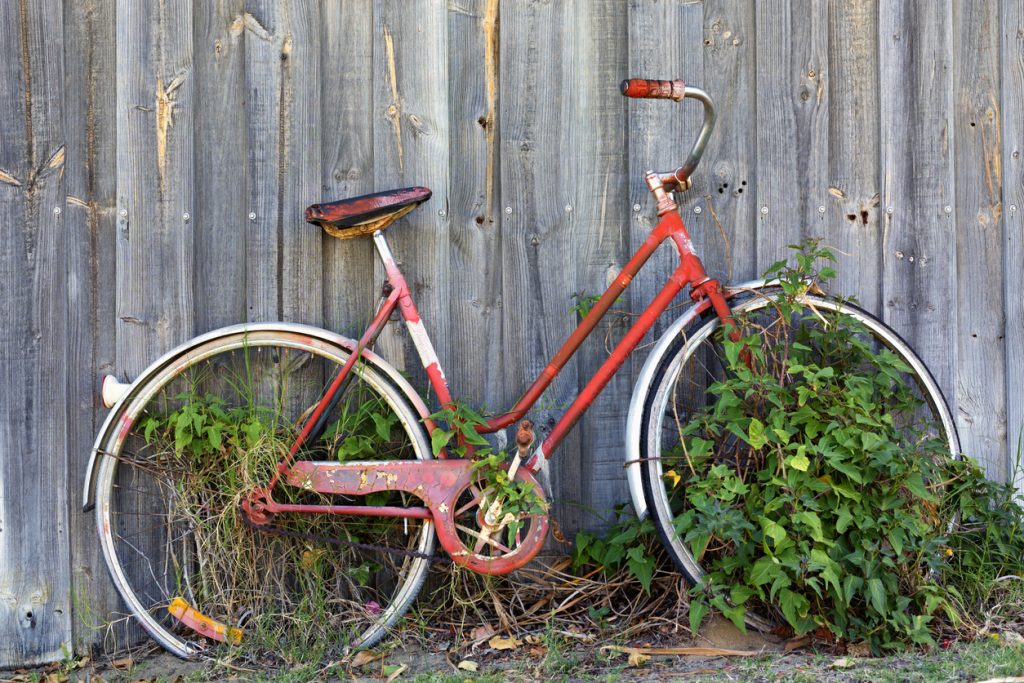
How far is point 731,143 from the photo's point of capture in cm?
291

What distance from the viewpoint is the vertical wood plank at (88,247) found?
2.74m

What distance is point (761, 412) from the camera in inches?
102

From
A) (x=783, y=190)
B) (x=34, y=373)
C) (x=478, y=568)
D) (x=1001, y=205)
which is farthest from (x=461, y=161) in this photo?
(x=1001, y=205)

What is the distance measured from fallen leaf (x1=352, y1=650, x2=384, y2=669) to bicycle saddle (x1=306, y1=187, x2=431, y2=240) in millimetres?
1207

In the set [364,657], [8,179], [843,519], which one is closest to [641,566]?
[843,519]

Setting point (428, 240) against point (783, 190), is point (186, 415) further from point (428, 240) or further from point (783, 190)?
point (783, 190)

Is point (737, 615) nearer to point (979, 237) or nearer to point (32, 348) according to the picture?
point (979, 237)

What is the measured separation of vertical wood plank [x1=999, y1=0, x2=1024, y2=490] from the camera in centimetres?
299

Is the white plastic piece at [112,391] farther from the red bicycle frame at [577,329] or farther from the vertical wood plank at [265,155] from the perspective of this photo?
the red bicycle frame at [577,329]

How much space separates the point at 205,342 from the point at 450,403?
0.75 meters

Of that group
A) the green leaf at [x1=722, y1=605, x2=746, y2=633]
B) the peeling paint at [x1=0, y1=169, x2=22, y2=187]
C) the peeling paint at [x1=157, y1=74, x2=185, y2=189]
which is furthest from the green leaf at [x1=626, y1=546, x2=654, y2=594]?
the peeling paint at [x1=0, y1=169, x2=22, y2=187]

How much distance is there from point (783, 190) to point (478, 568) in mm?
1535

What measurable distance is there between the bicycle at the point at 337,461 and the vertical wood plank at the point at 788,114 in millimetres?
316

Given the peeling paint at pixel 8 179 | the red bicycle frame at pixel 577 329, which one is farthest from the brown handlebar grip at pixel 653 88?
the peeling paint at pixel 8 179
